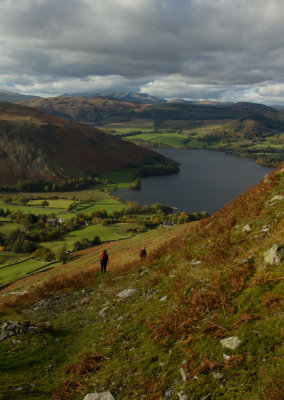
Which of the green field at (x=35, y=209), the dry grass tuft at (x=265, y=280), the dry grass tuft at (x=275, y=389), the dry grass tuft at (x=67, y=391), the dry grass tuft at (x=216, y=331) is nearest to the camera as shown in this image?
the dry grass tuft at (x=275, y=389)

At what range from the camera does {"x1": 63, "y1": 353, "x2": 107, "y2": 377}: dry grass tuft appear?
982 centimetres

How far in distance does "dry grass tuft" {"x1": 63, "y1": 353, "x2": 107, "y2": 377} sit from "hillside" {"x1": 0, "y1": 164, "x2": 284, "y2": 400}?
0.14 feet

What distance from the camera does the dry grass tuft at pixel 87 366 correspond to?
9821 millimetres

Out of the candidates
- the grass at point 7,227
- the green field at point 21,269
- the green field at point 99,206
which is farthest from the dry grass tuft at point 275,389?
the green field at point 99,206

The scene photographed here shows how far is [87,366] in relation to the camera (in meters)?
10.0

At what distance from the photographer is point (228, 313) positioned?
9.84m

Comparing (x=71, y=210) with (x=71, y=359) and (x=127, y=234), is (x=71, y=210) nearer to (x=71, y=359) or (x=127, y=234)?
(x=127, y=234)

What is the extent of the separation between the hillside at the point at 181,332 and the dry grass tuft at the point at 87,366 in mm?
43

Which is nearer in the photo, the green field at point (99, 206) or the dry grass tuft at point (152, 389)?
the dry grass tuft at point (152, 389)

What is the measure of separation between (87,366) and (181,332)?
3708mm

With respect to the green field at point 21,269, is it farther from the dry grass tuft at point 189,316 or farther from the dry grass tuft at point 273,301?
the dry grass tuft at point 273,301

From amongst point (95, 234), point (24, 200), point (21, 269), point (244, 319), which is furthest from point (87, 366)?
point (24, 200)

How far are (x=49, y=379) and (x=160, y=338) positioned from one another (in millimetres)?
4227

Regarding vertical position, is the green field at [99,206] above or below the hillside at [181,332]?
below
